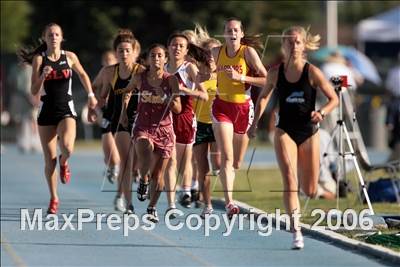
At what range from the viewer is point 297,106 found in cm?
1223

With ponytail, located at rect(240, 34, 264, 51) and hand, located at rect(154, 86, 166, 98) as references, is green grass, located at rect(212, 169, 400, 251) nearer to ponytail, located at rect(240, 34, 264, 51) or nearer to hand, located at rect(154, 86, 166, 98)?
ponytail, located at rect(240, 34, 264, 51)

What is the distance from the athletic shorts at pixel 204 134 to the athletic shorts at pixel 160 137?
1256mm

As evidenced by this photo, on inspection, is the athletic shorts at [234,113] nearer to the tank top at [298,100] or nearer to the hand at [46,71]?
the hand at [46,71]

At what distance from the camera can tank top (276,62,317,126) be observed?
12195mm

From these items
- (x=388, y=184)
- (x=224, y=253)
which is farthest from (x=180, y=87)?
(x=388, y=184)

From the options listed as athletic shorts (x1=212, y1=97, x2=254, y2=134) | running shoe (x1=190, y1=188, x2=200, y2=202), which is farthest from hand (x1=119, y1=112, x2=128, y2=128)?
running shoe (x1=190, y1=188, x2=200, y2=202)

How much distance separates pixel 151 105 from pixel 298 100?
96.0 inches

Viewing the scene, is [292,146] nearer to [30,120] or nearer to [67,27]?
[30,120]

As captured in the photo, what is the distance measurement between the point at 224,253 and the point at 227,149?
2525mm

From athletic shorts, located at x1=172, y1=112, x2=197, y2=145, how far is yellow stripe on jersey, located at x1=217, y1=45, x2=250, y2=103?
30.2 inches

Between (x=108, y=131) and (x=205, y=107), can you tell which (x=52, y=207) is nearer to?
(x=108, y=131)

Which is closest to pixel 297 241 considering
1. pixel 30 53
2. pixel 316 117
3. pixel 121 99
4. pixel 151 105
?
pixel 316 117

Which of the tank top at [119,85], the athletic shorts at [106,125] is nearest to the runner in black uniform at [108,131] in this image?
the athletic shorts at [106,125]

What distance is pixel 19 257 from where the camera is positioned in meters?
11.2
